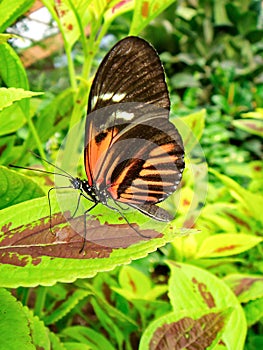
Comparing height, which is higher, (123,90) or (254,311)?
(123,90)

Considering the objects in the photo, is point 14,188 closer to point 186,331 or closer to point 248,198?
point 186,331

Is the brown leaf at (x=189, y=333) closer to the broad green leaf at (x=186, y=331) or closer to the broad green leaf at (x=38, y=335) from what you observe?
the broad green leaf at (x=186, y=331)

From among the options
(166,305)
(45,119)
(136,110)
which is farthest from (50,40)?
(136,110)

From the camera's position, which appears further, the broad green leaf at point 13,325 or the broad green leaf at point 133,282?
the broad green leaf at point 133,282

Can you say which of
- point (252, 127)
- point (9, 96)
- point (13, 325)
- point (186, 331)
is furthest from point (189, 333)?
point (252, 127)

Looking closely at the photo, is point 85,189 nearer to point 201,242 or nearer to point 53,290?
point 53,290

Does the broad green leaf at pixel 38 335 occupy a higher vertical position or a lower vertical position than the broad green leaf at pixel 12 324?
lower

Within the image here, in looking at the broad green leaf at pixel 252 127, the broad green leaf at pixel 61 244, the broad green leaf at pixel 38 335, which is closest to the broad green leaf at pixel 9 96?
the broad green leaf at pixel 61 244
